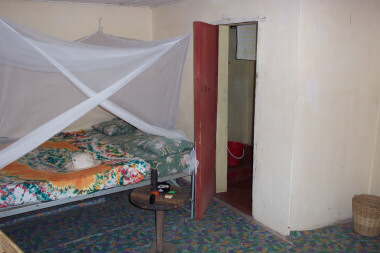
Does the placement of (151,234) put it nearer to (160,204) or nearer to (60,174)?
(160,204)

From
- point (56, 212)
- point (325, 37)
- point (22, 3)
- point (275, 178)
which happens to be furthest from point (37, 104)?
point (325, 37)

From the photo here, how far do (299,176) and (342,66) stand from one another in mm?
1124

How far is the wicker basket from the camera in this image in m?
3.25

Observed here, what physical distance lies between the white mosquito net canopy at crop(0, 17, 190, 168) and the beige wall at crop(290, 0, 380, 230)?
4.22 feet

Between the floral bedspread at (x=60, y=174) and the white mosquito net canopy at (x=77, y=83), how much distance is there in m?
0.26

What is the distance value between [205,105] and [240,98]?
8.89 ft

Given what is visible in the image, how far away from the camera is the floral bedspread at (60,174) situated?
2711 mm

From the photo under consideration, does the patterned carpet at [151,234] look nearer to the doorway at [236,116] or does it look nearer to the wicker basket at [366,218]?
the wicker basket at [366,218]

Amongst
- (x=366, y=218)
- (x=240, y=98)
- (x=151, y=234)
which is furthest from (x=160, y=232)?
(x=240, y=98)

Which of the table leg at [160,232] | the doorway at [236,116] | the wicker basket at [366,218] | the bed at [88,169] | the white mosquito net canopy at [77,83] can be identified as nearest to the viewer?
the white mosquito net canopy at [77,83]

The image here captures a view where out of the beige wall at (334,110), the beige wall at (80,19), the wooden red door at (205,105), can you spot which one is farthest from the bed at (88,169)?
the beige wall at (334,110)

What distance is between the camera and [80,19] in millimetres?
4578

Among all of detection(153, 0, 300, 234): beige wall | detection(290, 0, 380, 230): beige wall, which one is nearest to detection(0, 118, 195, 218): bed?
detection(153, 0, 300, 234): beige wall

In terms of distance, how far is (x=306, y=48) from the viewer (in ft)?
9.85
